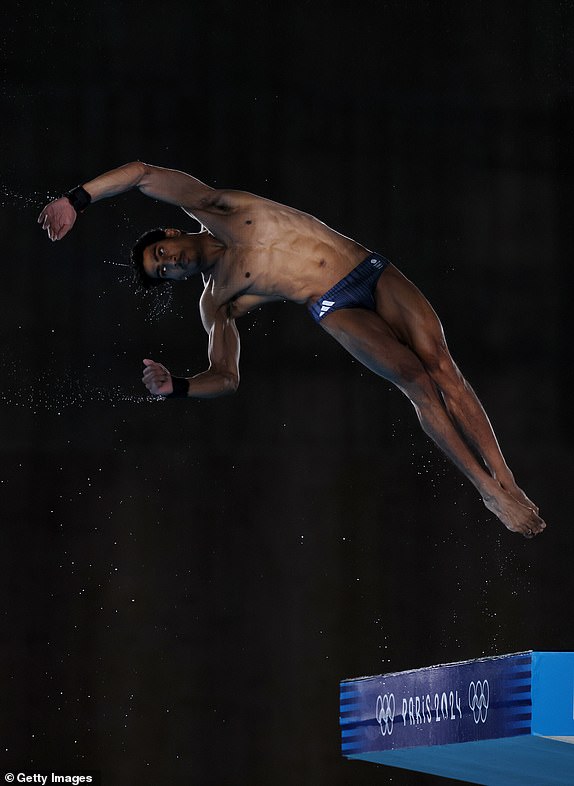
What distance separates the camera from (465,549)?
22.7 feet

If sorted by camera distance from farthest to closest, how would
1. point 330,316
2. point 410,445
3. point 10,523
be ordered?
point 410,445, point 10,523, point 330,316

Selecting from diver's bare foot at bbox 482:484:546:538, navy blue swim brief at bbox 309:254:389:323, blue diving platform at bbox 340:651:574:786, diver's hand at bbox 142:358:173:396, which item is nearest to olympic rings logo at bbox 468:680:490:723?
blue diving platform at bbox 340:651:574:786

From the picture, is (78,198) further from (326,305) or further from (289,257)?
(326,305)

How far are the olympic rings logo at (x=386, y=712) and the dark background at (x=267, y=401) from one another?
2.74m

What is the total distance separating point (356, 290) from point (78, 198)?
1.02m

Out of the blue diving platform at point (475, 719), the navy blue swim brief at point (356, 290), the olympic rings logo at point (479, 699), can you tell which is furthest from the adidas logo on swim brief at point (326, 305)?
the olympic rings logo at point (479, 699)

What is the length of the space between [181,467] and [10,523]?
3.02 ft

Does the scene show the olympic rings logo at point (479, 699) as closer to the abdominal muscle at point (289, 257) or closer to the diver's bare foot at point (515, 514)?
the diver's bare foot at point (515, 514)

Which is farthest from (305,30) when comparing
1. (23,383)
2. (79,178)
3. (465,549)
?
(465,549)

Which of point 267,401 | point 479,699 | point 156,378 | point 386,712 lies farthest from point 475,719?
point 267,401

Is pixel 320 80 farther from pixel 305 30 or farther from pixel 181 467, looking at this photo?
pixel 181 467

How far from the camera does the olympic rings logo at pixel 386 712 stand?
3.84 meters

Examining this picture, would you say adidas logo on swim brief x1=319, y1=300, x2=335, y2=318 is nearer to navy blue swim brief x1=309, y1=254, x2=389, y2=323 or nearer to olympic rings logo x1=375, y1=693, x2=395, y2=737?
navy blue swim brief x1=309, y1=254, x2=389, y2=323

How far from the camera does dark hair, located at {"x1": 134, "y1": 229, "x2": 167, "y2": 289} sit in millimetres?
4703
